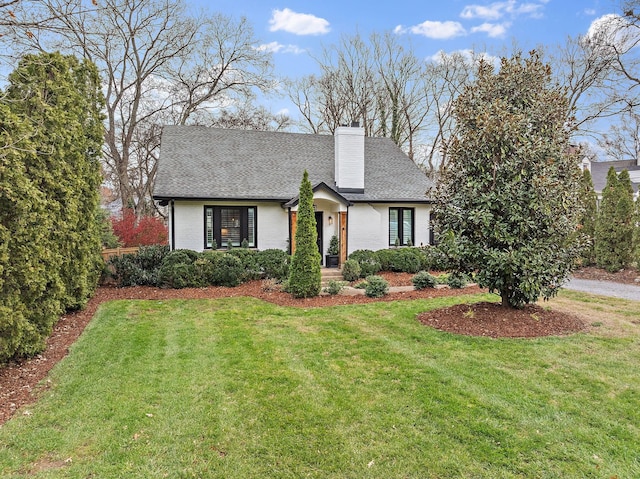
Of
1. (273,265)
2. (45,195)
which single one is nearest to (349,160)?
(273,265)

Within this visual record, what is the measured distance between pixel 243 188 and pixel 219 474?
11183 mm

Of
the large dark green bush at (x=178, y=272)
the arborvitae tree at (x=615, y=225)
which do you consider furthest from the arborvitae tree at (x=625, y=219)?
the large dark green bush at (x=178, y=272)

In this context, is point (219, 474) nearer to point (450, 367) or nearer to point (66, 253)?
point (450, 367)

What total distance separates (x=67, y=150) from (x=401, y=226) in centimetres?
1104

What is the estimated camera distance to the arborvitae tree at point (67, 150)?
585cm

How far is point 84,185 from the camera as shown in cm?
814

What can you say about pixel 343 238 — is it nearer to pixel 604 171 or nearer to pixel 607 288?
pixel 607 288

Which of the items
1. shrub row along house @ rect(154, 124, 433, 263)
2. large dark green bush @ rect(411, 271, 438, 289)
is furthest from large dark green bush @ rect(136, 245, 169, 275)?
large dark green bush @ rect(411, 271, 438, 289)

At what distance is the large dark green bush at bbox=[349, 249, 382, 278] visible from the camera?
500 inches

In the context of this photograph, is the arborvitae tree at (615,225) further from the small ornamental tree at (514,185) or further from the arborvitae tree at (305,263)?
the arborvitae tree at (305,263)

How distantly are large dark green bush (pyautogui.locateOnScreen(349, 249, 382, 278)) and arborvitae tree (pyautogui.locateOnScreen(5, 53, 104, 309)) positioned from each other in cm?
755

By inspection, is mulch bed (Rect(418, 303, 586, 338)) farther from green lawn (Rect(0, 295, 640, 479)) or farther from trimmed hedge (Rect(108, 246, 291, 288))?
trimmed hedge (Rect(108, 246, 291, 288))

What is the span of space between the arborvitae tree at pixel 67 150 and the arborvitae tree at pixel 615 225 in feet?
52.9

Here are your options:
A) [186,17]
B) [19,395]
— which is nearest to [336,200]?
[19,395]
